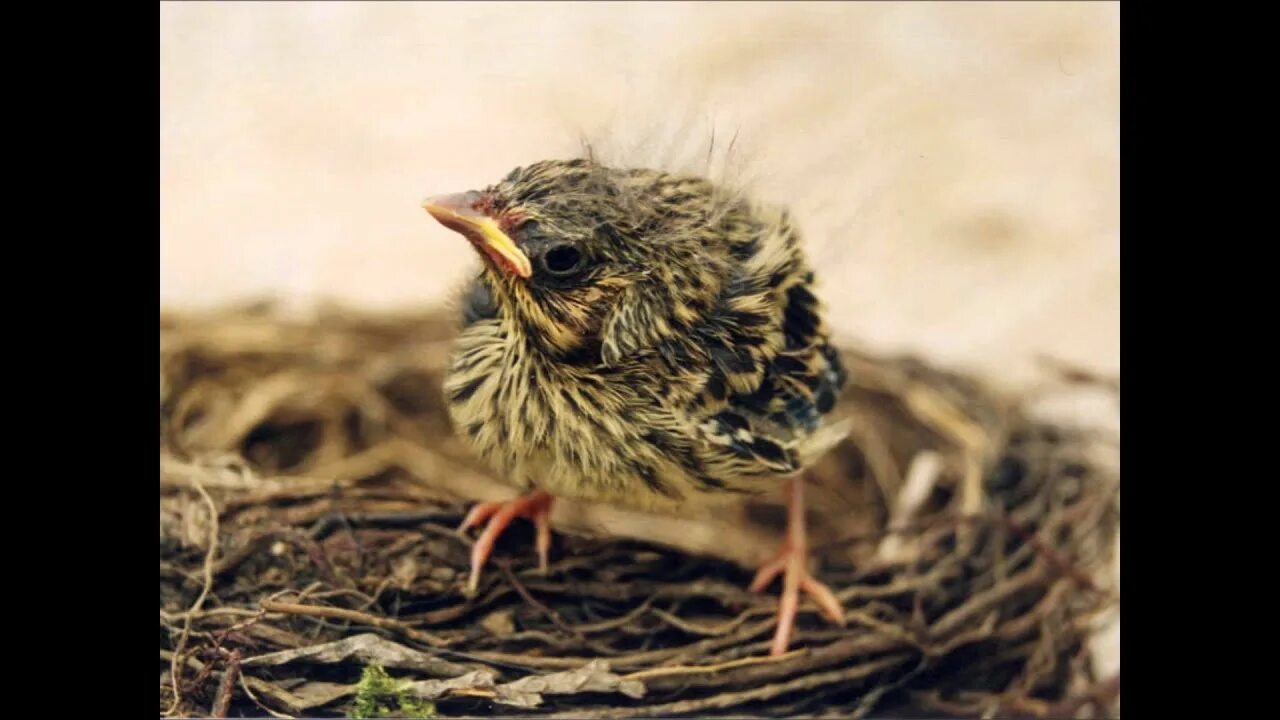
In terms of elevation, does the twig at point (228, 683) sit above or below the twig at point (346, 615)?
below

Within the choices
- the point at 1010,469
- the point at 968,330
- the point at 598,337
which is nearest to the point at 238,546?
the point at 598,337

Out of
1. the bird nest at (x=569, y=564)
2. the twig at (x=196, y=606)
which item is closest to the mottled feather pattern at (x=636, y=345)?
the bird nest at (x=569, y=564)

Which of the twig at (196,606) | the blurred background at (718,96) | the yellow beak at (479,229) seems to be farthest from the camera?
the blurred background at (718,96)

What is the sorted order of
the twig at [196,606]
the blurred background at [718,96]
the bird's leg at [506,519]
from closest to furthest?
the twig at [196,606] → the bird's leg at [506,519] → the blurred background at [718,96]

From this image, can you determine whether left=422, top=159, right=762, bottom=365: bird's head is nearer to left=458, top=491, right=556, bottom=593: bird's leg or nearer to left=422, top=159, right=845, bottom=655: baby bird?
left=422, top=159, right=845, bottom=655: baby bird

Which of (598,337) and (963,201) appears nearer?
(598,337)

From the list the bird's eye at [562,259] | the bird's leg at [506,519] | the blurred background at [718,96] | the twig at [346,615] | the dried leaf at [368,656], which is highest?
the blurred background at [718,96]

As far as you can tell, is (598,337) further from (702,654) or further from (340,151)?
(340,151)

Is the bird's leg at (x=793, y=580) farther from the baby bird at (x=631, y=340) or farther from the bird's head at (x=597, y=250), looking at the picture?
the bird's head at (x=597, y=250)
